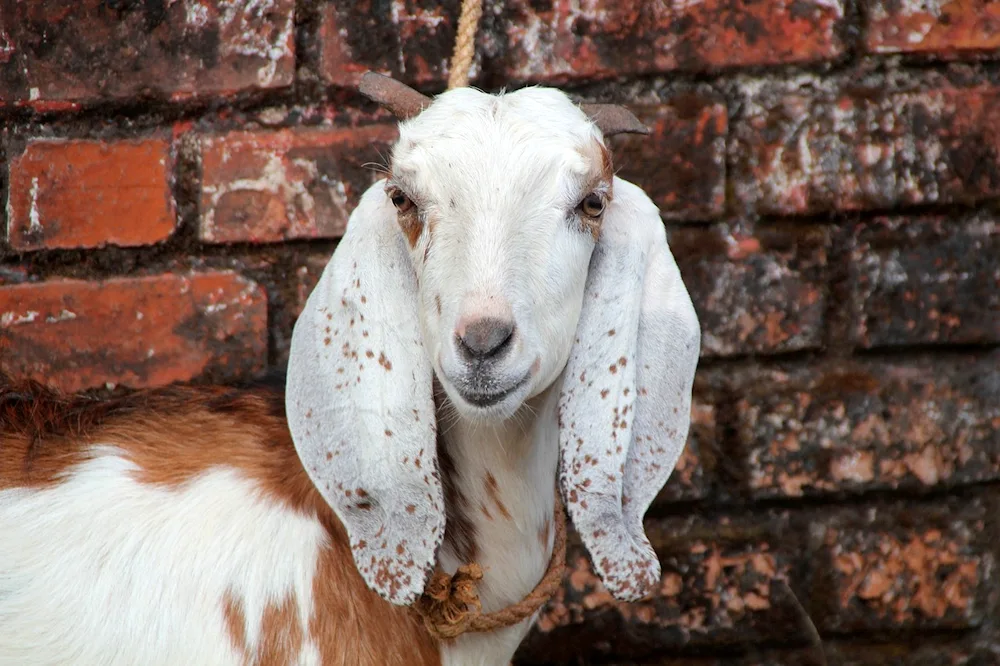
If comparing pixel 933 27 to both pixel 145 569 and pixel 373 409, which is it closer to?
pixel 373 409

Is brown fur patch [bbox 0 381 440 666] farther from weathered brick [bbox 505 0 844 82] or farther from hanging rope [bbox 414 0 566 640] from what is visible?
weathered brick [bbox 505 0 844 82]

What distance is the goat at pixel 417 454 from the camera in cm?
121

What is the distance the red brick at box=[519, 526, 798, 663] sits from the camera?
5.87 feet

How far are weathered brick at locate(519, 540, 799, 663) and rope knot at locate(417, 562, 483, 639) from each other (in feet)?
1.86

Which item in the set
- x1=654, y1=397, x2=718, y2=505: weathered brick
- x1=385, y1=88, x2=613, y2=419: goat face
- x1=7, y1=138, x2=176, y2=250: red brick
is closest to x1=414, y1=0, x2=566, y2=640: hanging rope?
x1=385, y1=88, x2=613, y2=419: goat face

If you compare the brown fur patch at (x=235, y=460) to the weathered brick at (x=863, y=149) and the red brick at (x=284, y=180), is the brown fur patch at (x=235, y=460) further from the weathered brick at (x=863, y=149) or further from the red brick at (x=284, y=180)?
the weathered brick at (x=863, y=149)

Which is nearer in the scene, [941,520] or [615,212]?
[615,212]

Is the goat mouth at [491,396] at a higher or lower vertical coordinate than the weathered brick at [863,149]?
lower

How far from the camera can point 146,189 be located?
1.69 metres

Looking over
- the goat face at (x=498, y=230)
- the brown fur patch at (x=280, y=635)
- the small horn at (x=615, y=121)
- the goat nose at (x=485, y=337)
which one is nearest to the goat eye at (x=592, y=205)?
the goat face at (x=498, y=230)

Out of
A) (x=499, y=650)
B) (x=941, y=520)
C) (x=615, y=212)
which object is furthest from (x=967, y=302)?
(x=499, y=650)

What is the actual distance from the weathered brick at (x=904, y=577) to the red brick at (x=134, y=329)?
114cm

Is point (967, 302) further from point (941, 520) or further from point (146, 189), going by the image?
point (146, 189)

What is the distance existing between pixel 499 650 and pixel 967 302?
1.05 m
